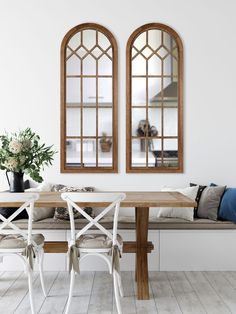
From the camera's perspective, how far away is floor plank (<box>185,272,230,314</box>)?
3.69 metres

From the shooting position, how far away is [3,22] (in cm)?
562

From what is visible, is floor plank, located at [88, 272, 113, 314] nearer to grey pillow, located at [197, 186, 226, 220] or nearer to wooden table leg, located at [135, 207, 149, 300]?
wooden table leg, located at [135, 207, 149, 300]

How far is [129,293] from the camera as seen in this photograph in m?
Answer: 4.15

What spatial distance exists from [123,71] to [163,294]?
259 centimetres

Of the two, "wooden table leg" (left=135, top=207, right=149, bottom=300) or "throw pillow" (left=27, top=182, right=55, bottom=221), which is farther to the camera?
"throw pillow" (left=27, top=182, right=55, bottom=221)

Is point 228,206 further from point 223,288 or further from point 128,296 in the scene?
point 128,296

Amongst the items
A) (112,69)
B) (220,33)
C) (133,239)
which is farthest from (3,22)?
(133,239)

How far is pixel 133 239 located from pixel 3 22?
2799mm

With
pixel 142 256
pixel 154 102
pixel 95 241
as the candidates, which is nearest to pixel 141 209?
pixel 142 256

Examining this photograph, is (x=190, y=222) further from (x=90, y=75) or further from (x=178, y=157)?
(x=90, y=75)

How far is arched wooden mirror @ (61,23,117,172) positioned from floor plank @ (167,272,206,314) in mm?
1486

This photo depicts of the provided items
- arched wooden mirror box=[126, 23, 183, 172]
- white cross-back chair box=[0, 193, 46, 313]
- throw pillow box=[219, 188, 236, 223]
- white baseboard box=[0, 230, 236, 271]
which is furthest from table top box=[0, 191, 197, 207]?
arched wooden mirror box=[126, 23, 183, 172]

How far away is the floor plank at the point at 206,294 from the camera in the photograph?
3.69 metres

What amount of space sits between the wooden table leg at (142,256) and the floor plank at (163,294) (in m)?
0.12
